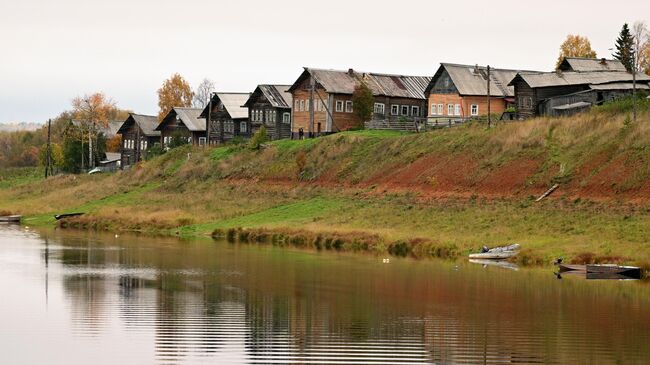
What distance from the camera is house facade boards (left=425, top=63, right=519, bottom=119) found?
114125mm

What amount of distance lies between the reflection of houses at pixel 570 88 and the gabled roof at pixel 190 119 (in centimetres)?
4597

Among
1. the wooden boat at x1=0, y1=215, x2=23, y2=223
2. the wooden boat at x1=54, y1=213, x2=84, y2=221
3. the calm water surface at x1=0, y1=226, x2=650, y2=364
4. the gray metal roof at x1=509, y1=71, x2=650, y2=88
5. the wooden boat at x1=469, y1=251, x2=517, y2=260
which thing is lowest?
the calm water surface at x1=0, y1=226, x2=650, y2=364

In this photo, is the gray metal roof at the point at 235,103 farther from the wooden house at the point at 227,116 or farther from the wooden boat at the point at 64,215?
the wooden boat at the point at 64,215

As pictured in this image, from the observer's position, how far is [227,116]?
134750mm

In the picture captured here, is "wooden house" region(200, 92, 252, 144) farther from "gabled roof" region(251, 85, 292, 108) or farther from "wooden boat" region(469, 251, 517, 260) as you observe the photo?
"wooden boat" region(469, 251, 517, 260)

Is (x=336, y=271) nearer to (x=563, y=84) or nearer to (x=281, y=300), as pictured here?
(x=281, y=300)

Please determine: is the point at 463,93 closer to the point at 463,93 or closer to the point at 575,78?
the point at 463,93

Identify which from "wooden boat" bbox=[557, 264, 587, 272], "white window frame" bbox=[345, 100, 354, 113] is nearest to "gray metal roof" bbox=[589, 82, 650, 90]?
"white window frame" bbox=[345, 100, 354, 113]

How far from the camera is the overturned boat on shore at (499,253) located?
60.4m

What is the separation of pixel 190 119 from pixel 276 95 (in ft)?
56.0

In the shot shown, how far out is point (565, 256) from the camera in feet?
189

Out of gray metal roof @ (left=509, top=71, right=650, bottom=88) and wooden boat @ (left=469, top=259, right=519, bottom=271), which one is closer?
wooden boat @ (left=469, top=259, right=519, bottom=271)

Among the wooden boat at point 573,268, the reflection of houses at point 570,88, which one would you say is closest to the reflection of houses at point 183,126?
the reflection of houses at point 570,88

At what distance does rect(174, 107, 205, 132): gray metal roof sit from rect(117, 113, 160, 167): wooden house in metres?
8.02
